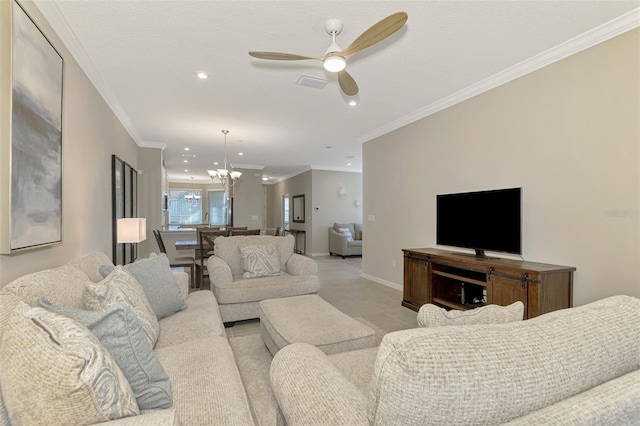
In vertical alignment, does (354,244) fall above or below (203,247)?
below

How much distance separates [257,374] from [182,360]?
895mm

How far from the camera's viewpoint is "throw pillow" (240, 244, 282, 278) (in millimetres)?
3602

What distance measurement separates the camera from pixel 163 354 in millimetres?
1626

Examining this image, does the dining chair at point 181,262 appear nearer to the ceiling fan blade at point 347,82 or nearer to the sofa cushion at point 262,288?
the sofa cushion at point 262,288

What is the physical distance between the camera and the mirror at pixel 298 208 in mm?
9844

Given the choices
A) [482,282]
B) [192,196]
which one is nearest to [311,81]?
[482,282]

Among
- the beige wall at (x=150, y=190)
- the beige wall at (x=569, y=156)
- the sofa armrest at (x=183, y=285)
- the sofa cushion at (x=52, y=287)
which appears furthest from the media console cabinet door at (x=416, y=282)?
the beige wall at (x=150, y=190)

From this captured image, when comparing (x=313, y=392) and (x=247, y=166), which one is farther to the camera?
(x=247, y=166)

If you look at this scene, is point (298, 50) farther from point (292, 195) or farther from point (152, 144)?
point (292, 195)

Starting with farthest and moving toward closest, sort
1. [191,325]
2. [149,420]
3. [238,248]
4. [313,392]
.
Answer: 1. [238,248]
2. [191,325]
3. [313,392]
4. [149,420]

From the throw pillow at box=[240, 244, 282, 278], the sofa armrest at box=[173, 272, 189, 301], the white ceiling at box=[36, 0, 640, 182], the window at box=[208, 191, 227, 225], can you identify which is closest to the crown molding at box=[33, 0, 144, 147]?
the white ceiling at box=[36, 0, 640, 182]

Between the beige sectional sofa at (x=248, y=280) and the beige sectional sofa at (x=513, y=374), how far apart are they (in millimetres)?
2476

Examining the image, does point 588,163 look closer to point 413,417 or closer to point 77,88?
point 413,417

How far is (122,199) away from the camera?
441 centimetres
